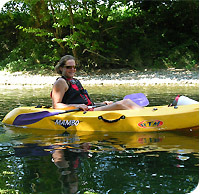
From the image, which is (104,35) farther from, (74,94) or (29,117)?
(74,94)

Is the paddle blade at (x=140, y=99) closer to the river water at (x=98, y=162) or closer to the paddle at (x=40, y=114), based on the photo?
the paddle at (x=40, y=114)

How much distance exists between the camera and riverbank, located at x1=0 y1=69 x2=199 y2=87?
488 inches

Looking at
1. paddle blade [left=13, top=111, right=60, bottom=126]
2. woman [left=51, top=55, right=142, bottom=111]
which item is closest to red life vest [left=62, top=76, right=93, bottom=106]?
woman [left=51, top=55, right=142, bottom=111]

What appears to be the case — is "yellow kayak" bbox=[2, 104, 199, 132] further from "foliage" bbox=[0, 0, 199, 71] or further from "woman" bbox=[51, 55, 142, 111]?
"foliage" bbox=[0, 0, 199, 71]

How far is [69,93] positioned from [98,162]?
179cm

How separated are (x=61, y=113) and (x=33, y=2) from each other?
34.0ft

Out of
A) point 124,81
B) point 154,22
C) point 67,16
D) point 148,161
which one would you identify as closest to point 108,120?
point 148,161

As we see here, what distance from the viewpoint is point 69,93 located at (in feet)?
16.8

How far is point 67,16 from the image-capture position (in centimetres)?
1496

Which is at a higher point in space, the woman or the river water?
the woman

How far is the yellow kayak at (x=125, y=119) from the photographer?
15.8ft

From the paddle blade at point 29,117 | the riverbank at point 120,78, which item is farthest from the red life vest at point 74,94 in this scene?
the riverbank at point 120,78

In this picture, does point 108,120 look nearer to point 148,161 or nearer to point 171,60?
point 148,161

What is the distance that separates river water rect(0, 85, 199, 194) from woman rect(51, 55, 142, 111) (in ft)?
1.43
